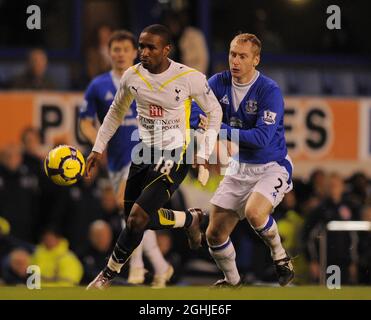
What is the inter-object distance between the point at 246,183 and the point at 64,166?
1607 millimetres

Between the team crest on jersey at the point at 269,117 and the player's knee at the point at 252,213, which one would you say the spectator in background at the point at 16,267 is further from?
the team crest on jersey at the point at 269,117

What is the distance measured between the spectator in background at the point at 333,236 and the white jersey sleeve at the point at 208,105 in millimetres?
3996

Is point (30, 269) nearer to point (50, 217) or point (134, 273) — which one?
point (50, 217)

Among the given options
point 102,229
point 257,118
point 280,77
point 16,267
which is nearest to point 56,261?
point 16,267

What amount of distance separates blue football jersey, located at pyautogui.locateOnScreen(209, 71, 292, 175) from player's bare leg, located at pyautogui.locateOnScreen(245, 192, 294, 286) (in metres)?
0.39

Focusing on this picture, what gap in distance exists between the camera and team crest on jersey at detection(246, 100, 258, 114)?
35.8ft

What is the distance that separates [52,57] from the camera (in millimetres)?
16625

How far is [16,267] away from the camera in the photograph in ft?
49.5

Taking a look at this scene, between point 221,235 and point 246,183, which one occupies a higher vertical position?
point 246,183

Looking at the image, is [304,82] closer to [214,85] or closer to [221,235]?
[214,85]

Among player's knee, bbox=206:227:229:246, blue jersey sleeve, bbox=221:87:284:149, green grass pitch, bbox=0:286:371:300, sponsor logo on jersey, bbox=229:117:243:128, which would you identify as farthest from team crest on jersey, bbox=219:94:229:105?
green grass pitch, bbox=0:286:371:300

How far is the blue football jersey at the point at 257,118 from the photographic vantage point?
35.5ft

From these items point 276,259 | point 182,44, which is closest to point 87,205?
point 182,44

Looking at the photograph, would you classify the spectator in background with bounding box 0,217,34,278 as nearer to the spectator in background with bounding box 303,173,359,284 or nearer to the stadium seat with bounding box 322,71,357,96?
the spectator in background with bounding box 303,173,359,284
